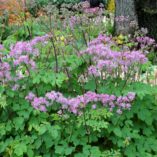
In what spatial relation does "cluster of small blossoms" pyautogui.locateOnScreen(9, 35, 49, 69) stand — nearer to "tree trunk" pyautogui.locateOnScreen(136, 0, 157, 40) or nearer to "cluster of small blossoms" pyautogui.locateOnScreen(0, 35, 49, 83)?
"cluster of small blossoms" pyautogui.locateOnScreen(0, 35, 49, 83)

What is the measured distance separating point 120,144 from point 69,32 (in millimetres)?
1867

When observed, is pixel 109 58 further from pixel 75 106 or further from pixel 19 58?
pixel 19 58

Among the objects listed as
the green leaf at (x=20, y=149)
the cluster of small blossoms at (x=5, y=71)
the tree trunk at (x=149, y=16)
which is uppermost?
the cluster of small blossoms at (x=5, y=71)

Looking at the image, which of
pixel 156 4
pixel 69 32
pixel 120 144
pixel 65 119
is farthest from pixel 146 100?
pixel 156 4

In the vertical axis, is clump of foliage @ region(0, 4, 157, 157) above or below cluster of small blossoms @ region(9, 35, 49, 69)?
below

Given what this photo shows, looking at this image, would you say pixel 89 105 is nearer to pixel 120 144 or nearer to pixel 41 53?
pixel 120 144

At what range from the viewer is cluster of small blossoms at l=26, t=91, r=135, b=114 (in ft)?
11.2

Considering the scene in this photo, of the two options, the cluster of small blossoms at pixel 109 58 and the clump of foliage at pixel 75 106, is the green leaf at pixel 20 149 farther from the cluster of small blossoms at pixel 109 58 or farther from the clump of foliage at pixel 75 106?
the cluster of small blossoms at pixel 109 58

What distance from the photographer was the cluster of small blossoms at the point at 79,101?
341 centimetres

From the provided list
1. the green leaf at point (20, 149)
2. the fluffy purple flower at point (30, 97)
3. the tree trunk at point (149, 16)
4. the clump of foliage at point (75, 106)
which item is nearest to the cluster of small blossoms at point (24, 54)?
the clump of foliage at point (75, 106)

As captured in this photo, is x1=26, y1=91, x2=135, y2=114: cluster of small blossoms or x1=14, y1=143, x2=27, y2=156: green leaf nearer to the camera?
x1=26, y1=91, x2=135, y2=114: cluster of small blossoms

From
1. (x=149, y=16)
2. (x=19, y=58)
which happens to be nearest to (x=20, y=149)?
(x=19, y=58)

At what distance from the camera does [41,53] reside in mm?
4188

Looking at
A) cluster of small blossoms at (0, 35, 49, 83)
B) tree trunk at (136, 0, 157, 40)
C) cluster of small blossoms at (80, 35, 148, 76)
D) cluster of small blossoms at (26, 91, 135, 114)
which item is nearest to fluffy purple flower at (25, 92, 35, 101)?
cluster of small blossoms at (26, 91, 135, 114)
